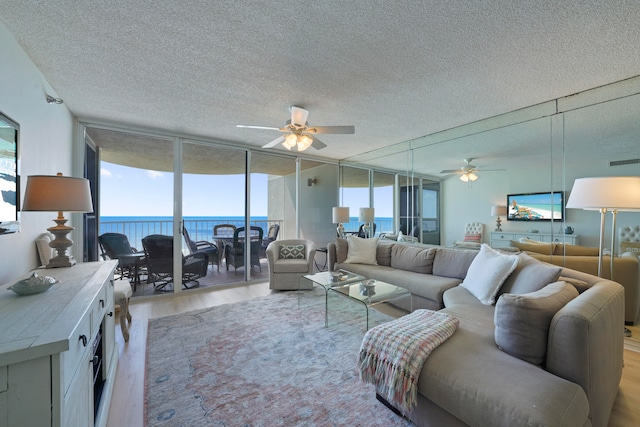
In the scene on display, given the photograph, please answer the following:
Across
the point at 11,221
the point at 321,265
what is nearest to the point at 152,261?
the point at 11,221

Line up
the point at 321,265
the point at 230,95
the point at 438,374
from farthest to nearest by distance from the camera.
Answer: the point at 321,265 < the point at 230,95 < the point at 438,374

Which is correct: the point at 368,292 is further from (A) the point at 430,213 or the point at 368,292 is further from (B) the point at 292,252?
(A) the point at 430,213

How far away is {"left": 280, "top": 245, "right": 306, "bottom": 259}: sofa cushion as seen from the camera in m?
4.20

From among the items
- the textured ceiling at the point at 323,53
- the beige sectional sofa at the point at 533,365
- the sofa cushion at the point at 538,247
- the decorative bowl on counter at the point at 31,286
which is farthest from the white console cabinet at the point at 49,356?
the sofa cushion at the point at 538,247

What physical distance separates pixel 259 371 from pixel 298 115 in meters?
2.45

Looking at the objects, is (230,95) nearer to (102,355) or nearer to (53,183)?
(53,183)

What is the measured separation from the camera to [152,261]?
148 inches

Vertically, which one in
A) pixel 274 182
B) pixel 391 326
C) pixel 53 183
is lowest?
pixel 391 326

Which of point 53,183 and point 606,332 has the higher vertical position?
point 53,183

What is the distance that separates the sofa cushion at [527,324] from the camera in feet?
4.34

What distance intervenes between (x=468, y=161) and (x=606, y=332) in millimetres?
2951

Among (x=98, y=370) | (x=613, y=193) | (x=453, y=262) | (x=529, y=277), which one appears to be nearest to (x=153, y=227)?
(x=98, y=370)

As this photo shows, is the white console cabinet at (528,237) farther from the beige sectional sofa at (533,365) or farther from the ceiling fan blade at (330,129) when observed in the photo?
the ceiling fan blade at (330,129)

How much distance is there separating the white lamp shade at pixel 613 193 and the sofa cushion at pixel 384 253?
2.21 m
